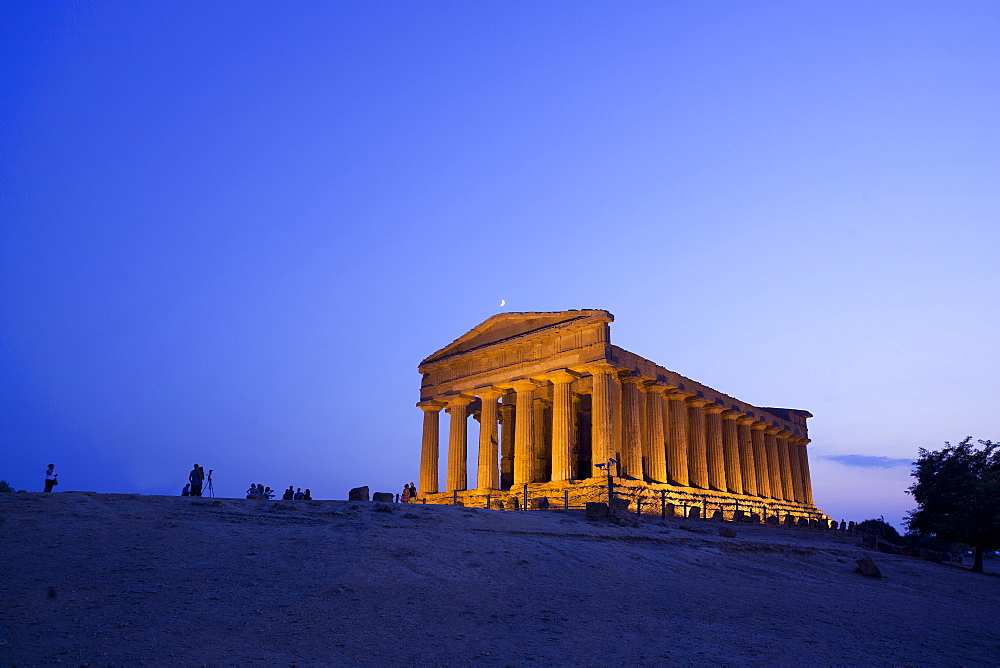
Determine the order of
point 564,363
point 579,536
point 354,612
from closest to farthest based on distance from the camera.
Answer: point 354,612, point 579,536, point 564,363

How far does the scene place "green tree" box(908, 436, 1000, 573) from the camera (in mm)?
34219

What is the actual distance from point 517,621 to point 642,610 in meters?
2.90

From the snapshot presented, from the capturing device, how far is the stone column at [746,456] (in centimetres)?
5047

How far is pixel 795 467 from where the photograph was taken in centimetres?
6131

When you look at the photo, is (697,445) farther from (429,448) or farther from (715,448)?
(429,448)

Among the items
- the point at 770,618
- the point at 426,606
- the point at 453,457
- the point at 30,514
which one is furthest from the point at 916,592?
the point at 453,457

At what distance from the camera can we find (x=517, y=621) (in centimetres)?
1170

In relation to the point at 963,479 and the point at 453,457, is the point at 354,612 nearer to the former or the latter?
the point at 453,457

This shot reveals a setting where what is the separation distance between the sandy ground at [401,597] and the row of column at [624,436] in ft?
57.1

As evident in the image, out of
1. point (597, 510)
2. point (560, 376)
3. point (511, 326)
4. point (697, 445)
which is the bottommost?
point (597, 510)

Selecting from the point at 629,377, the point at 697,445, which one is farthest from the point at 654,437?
the point at 697,445

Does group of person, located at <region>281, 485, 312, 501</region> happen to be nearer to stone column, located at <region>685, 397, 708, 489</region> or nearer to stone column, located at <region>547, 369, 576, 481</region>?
stone column, located at <region>547, 369, 576, 481</region>

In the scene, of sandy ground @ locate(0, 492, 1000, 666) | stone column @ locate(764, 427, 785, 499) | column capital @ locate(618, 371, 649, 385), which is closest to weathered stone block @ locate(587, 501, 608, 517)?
sandy ground @ locate(0, 492, 1000, 666)

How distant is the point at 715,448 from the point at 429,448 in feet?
60.8
